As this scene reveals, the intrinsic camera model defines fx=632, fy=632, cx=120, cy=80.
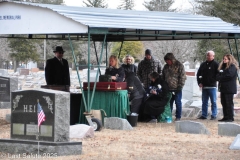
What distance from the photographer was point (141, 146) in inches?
443

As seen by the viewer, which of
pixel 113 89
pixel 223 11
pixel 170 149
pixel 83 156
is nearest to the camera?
pixel 83 156

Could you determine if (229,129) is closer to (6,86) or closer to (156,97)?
(156,97)

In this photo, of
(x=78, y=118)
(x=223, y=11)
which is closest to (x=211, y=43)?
(x=223, y=11)

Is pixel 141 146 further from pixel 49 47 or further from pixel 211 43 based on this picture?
pixel 49 47

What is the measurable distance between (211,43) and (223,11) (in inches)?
199

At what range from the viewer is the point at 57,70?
15688 millimetres

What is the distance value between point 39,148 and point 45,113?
22.2 inches

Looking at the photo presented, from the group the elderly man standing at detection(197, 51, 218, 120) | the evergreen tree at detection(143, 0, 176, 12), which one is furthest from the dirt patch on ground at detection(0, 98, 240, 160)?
the evergreen tree at detection(143, 0, 176, 12)

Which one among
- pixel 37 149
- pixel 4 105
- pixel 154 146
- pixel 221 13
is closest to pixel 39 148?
pixel 37 149

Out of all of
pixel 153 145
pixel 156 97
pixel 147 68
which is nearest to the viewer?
pixel 153 145

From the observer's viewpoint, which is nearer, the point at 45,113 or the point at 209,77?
the point at 45,113

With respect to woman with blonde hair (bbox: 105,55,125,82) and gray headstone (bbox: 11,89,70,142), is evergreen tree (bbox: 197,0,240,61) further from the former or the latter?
gray headstone (bbox: 11,89,70,142)

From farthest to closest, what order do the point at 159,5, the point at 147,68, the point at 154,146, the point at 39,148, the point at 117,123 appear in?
the point at 159,5
the point at 147,68
the point at 117,123
the point at 154,146
the point at 39,148

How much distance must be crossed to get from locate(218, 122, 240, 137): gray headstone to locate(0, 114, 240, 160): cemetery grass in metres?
0.15
